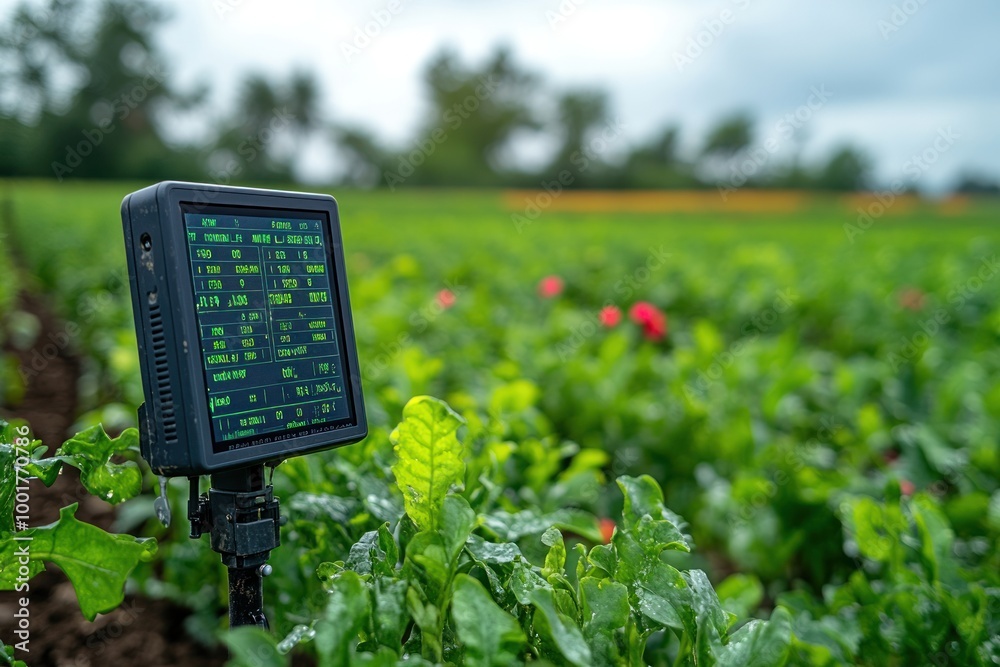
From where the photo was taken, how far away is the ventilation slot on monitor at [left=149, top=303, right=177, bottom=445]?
1.08 meters

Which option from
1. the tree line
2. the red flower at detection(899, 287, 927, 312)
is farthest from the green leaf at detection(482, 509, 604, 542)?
the tree line

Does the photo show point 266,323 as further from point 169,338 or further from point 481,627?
point 481,627

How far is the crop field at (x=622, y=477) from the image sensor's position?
3.83 feet

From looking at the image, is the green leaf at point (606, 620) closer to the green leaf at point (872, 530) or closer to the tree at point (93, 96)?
the green leaf at point (872, 530)

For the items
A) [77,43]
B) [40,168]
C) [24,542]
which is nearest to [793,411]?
[24,542]

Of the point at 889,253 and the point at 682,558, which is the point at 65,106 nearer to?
the point at 889,253

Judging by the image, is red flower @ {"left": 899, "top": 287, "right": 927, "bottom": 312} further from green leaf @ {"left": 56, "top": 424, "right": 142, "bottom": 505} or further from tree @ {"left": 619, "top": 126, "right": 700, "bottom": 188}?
tree @ {"left": 619, "top": 126, "right": 700, "bottom": 188}

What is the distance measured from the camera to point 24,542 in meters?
1.23

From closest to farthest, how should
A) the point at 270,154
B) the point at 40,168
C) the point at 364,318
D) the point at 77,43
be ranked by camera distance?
the point at 364,318 → the point at 77,43 → the point at 40,168 → the point at 270,154

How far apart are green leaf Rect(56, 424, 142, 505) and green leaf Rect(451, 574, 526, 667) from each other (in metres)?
0.60

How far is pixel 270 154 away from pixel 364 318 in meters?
40.6

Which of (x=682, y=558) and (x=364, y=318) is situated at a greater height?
(x=364, y=318)

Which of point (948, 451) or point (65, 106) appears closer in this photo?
point (948, 451)

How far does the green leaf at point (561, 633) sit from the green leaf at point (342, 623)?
0.22 meters
